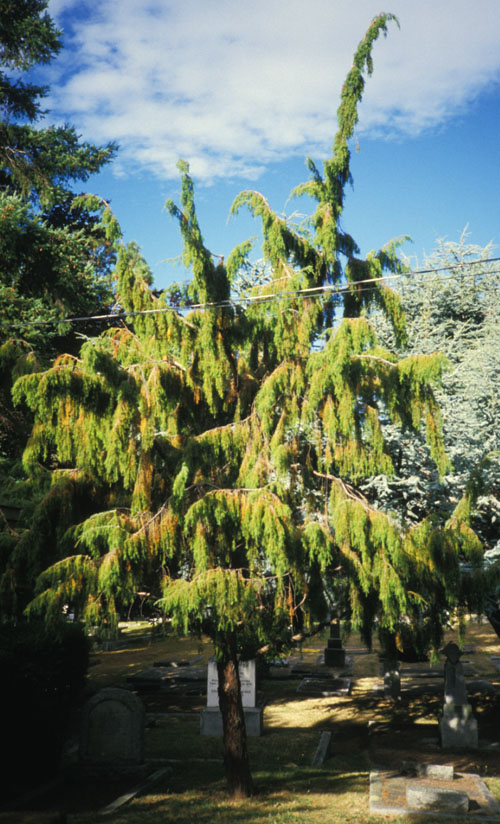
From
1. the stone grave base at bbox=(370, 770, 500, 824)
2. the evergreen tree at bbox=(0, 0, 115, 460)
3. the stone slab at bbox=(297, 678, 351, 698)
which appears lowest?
the stone grave base at bbox=(370, 770, 500, 824)

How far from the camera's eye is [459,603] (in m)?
6.66

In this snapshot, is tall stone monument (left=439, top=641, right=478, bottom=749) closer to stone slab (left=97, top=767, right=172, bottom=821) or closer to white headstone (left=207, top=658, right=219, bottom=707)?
white headstone (left=207, top=658, right=219, bottom=707)

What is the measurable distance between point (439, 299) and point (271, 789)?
12.9 meters

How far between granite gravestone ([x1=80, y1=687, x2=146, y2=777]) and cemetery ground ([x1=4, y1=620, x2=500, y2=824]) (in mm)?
279

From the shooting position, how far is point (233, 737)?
777 cm

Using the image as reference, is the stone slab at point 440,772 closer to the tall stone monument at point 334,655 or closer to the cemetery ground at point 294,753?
the cemetery ground at point 294,753

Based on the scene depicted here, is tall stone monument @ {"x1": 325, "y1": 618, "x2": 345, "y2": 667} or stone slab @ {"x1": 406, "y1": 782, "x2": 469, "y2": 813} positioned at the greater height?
tall stone monument @ {"x1": 325, "y1": 618, "x2": 345, "y2": 667}

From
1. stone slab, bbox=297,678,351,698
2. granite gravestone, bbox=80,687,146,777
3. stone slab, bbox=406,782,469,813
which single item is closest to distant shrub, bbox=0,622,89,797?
granite gravestone, bbox=80,687,146,777

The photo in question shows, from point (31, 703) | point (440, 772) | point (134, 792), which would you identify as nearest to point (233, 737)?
point (134, 792)

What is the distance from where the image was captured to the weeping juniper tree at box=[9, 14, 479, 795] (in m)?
5.95

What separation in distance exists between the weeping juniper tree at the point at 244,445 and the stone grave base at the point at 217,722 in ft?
15.2

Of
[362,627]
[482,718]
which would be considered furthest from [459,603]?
[482,718]

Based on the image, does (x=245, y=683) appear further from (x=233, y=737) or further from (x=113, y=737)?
(x=233, y=737)

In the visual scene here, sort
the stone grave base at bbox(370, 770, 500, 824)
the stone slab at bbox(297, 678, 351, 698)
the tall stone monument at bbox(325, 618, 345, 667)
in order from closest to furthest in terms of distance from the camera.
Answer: the stone grave base at bbox(370, 770, 500, 824) < the stone slab at bbox(297, 678, 351, 698) < the tall stone monument at bbox(325, 618, 345, 667)
